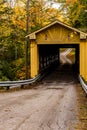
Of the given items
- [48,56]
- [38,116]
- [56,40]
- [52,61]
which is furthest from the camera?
[52,61]

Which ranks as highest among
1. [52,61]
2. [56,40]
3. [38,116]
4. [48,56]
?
[56,40]

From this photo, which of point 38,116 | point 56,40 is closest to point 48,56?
point 56,40

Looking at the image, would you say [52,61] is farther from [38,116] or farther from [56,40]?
[38,116]

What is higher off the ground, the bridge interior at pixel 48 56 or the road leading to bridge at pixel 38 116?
the bridge interior at pixel 48 56

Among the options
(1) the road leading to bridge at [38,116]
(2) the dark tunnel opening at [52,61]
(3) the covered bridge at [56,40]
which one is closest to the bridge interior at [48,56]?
(2) the dark tunnel opening at [52,61]

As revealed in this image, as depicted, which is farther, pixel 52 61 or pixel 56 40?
pixel 52 61

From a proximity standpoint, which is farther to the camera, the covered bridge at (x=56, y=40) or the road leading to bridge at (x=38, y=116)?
the covered bridge at (x=56, y=40)

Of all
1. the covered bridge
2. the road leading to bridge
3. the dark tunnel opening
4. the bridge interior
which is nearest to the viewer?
the road leading to bridge

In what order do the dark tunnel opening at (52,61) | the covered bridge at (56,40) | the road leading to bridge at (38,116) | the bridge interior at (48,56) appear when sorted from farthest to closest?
the dark tunnel opening at (52,61) → the bridge interior at (48,56) → the covered bridge at (56,40) → the road leading to bridge at (38,116)

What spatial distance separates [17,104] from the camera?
15.5 meters

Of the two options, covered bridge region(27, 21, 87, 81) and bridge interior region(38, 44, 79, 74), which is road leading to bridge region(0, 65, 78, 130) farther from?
bridge interior region(38, 44, 79, 74)

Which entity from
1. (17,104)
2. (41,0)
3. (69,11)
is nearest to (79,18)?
(69,11)

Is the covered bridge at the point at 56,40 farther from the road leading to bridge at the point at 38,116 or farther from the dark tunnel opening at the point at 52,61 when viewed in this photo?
the road leading to bridge at the point at 38,116

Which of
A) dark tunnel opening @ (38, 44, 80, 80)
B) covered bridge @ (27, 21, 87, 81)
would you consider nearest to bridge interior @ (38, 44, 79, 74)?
dark tunnel opening @ (38, 44, 80, 80)
